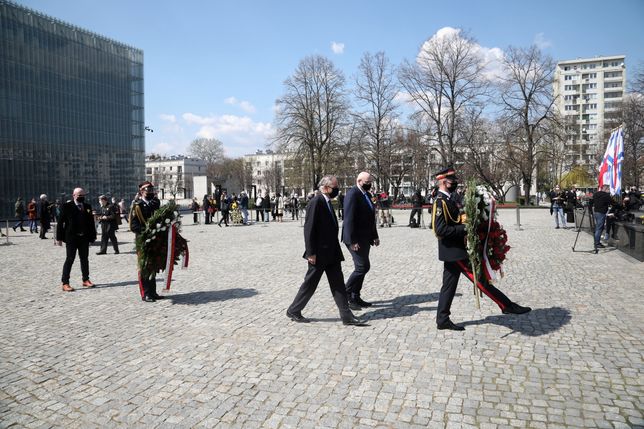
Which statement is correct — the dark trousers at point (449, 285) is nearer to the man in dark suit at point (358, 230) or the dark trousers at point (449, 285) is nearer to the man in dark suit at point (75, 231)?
the man in dark suit at point (358, 230)

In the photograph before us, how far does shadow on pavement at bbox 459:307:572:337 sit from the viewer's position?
5746 mm

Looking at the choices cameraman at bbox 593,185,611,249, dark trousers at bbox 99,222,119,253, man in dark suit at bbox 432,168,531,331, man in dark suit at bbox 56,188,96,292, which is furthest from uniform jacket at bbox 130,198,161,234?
cameraman at bbox 593,185,611,249

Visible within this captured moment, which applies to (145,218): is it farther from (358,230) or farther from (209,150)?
(209,150)

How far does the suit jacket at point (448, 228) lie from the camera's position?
5.78 meters

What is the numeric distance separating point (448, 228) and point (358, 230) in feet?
5.24

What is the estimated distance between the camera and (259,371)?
463 cm

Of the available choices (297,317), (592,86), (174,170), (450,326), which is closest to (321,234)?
(297,317)

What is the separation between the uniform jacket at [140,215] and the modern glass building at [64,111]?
61.8m

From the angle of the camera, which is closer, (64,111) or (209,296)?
(209,296)

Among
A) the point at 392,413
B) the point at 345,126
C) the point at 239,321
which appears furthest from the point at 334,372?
the point at 345,126

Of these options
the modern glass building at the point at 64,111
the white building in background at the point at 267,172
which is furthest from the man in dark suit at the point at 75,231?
the white building in background at the point at 267,172

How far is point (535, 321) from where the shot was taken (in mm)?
6117

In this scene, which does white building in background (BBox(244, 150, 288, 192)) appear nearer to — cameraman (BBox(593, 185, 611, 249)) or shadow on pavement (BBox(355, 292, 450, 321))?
cameraman (BBox(593, 185, 611, 249))

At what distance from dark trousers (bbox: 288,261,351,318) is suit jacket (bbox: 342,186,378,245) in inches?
28.1
